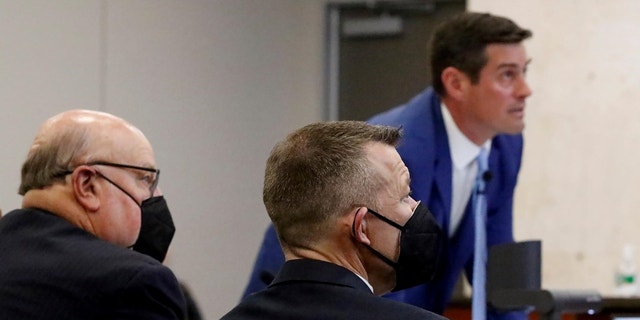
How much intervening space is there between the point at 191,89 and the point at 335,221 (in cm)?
415

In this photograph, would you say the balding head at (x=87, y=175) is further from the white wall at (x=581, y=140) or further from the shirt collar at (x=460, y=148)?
the white wall at (x=581, y=140)

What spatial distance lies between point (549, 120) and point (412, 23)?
1.15m

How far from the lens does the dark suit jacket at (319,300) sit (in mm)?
1657

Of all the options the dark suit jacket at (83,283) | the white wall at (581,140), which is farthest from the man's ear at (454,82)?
the white wall at (581,140)

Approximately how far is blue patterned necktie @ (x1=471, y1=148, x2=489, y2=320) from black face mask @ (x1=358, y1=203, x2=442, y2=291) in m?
1.14

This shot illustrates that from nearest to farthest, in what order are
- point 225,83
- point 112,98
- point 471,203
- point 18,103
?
point 471,203 → point 18,103 → point 112,98 → point 225,83

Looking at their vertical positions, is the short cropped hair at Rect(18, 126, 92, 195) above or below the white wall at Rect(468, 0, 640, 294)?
above

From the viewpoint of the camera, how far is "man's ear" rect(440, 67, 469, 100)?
141 inches

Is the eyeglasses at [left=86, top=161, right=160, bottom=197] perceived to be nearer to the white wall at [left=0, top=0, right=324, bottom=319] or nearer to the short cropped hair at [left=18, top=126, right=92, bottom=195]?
the short cropped hair at [left=18, top=126, right=92, bottom=195]

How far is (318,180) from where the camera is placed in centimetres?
178

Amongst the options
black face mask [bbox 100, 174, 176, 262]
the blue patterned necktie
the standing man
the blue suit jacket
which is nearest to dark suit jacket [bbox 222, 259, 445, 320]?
the standing man

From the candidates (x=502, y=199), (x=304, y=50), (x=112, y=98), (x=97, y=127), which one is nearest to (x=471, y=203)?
(x=502, y=199)

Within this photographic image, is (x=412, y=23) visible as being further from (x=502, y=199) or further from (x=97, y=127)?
(x=97, y=127)

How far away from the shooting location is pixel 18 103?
469cm
